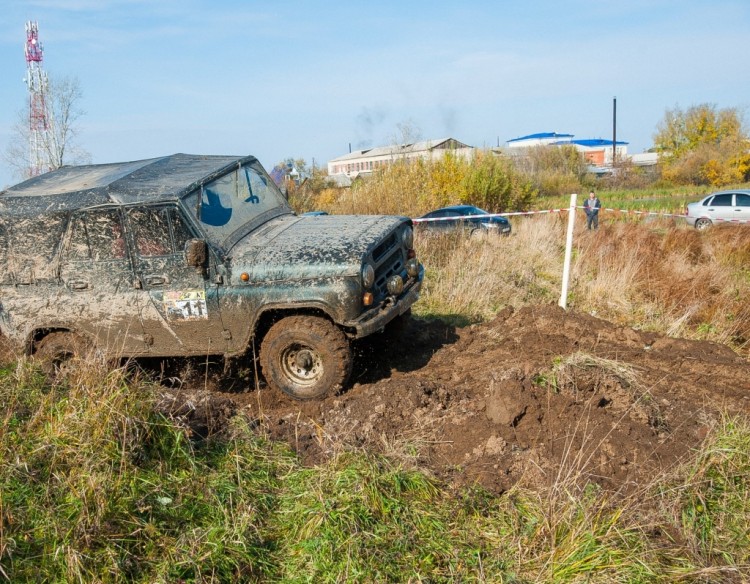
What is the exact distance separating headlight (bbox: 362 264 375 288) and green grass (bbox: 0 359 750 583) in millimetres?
1722

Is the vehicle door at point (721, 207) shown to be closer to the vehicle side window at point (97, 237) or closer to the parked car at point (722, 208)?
the parked car at point (722, 208)

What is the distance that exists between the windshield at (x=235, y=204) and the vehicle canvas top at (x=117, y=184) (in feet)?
0.35

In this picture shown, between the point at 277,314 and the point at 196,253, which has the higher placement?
the point at 196,253

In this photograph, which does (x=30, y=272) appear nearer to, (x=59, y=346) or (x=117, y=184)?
(x=59, y=346)

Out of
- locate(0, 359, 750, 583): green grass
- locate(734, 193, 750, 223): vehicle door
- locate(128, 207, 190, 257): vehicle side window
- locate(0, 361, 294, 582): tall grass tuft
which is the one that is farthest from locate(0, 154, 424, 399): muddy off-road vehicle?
locate(734, 193, 750, 223): vehicle door

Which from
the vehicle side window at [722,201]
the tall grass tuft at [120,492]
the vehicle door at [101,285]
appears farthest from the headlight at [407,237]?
the vehicle side window at [722,201]

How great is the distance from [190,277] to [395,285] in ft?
5.92

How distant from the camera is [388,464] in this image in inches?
162

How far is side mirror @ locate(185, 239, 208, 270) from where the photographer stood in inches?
218

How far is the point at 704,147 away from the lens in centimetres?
5653

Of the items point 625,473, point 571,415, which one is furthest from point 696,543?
point 571,415

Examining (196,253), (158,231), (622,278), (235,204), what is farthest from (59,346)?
(622,278)

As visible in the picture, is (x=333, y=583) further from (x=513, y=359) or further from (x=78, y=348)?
(x=78, y=348)

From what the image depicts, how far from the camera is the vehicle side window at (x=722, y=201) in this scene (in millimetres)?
20984
